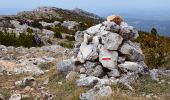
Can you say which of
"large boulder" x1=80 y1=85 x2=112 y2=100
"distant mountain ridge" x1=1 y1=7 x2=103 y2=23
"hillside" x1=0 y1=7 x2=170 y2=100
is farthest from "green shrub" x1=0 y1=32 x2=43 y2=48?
"distant mountain ridge" x1=1 y1=7 x2=103 y2=23

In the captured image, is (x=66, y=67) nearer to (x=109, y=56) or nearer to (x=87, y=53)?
(x=87, y=53)

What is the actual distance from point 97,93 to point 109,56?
276cm

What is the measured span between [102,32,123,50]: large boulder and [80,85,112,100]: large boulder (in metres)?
2.74

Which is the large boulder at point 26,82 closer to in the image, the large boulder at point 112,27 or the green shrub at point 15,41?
the large boulder at point 112,27

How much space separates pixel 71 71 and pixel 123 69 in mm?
1842

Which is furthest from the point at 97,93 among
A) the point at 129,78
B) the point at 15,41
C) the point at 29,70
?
the point at 15,41

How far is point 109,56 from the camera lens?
14.5 meters

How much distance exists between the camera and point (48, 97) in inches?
507

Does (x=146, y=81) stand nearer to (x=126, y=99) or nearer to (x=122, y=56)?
(x=122, y=56)

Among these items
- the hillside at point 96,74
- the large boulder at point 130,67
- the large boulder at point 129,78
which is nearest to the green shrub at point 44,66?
the hillside at point 96,74

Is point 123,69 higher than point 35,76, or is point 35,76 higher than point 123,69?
point 123,69

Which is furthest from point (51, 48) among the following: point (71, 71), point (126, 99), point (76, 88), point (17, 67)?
point (126, 99)

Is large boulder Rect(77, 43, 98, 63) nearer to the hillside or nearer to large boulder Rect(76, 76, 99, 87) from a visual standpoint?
the hillside

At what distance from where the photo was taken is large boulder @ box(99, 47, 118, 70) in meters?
14.5
